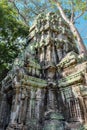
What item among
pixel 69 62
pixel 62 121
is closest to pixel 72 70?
pixel 69 62

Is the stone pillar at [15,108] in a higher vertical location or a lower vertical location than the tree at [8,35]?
lower

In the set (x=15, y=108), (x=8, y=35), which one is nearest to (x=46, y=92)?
(x=15, y=108)

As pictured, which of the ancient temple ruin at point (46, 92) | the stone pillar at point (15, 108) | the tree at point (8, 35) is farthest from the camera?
the tree at point (8, 35)

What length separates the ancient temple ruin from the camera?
852 cm

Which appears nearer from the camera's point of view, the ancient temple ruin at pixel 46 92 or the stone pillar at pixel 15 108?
the stone pillar at pixel 15 108

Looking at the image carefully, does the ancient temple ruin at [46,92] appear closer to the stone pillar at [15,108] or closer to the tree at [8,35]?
the stone pillar at [15,108]

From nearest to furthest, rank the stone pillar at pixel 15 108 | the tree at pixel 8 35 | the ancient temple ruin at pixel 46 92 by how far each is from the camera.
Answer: the stone pillar at pixel 15 108 < the ancient temple ruin at pixel 46 92 < the tree at pixel 8 35

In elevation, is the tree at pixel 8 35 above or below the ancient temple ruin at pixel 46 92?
above

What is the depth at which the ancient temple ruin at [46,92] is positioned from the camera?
28.0ft

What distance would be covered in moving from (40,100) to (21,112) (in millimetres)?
1507

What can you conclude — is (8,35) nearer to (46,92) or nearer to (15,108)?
(46,92)

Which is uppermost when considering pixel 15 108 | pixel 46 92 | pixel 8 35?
pixel 8 35

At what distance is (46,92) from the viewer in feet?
33.7

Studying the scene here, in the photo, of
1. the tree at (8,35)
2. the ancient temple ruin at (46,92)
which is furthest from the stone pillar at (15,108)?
the tree at (8,35)
